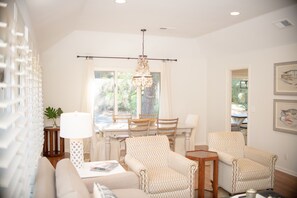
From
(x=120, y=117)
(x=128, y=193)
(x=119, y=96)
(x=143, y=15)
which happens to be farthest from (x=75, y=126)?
(x=119, y=96)

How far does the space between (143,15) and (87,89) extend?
7.88 ft

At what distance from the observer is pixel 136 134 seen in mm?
5215

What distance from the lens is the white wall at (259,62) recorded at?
482cm

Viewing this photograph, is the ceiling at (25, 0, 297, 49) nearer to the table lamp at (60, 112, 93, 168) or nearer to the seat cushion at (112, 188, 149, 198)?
the table lamp at (60, 112, 93, 168)

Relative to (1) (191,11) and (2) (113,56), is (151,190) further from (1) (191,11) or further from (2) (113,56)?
(2) (113,56)

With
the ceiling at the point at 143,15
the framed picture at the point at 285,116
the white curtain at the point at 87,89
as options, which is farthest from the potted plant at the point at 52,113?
the framed picture at the point at 285,116

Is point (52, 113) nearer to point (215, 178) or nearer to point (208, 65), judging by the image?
point (215, 178)

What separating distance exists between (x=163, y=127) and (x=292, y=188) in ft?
7.62

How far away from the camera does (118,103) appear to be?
22.6 ft

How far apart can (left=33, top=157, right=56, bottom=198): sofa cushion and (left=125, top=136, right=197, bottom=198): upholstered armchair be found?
1.05 meters

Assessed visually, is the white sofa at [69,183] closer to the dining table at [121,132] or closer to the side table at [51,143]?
the dining table at [121,132]

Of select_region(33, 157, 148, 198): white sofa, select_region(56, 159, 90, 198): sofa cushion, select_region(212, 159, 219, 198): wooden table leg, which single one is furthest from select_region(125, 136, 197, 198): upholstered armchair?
select_region(56, 159, 90, 198): sofa cushion

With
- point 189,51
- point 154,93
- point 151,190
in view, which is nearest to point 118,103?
point 154,93

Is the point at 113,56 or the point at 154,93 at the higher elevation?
the point at 113,56
